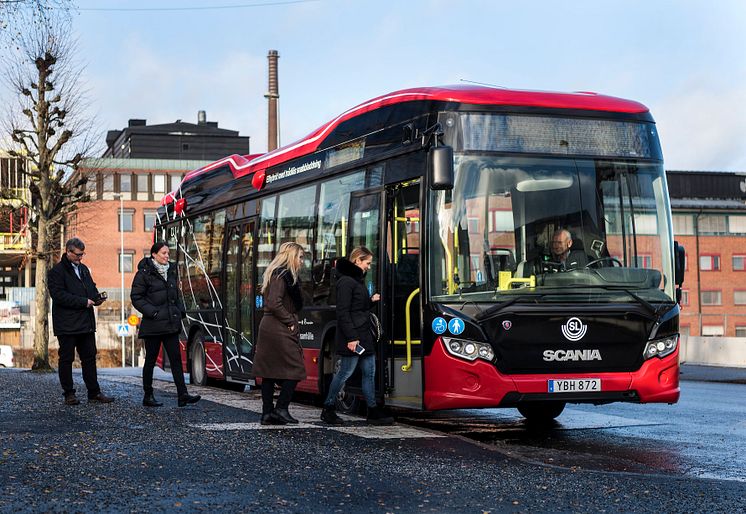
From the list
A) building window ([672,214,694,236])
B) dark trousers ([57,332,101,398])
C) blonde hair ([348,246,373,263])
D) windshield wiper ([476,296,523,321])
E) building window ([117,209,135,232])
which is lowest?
dark trousers ([57,332,101,398])

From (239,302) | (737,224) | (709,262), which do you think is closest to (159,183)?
(709,262)

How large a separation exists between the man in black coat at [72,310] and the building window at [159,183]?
85.4 metres

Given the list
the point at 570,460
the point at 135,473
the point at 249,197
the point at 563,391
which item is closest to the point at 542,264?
the point at 563,391

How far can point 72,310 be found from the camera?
544 inches

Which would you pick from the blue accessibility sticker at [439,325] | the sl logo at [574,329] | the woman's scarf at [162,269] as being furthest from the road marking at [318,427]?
the woman's scarf at [162,269]

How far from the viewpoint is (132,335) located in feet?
238

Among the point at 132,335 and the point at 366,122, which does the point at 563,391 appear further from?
the point at 132,335

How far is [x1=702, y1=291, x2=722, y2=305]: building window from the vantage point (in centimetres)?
7812

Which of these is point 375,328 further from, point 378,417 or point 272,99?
point 272,99

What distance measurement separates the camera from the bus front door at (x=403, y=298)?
1157 centimetres

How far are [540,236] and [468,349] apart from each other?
4.17 ft

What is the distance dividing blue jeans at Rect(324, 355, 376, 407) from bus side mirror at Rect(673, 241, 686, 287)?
316cm

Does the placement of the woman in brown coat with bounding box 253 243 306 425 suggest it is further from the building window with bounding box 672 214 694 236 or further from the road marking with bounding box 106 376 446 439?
the building window with bounding box 672 214 694 236

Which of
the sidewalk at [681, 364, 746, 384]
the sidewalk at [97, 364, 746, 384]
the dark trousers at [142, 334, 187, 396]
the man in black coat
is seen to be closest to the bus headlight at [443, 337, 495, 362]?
the dark trousers at [142, 334, 187, 396]
